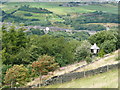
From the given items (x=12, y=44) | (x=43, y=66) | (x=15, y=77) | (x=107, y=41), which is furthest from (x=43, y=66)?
(x=107, y=41)

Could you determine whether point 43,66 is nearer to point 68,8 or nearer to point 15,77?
point 15,77

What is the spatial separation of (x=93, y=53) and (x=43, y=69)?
59.4 feet

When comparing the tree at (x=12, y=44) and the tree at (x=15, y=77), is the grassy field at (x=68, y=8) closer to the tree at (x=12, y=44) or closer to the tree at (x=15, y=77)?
the tree at (x=12, y=44)

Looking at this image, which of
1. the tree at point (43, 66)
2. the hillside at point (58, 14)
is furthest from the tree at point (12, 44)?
the hillside at point (58, 14)

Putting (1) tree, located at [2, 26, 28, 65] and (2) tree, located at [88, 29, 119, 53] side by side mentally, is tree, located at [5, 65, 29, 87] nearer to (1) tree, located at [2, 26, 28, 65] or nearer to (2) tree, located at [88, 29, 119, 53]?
(1) tree, located at [2, 26, 28, 65]

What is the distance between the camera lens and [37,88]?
20.0 m

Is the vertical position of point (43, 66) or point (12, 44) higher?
point (43, 66)

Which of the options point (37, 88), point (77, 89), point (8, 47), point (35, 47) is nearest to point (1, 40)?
point (8, 47)

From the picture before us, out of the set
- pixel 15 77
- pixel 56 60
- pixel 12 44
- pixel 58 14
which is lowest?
pixel 58 14

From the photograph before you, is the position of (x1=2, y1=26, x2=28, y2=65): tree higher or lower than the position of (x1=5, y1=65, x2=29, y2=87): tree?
lower

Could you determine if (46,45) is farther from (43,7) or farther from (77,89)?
(43,7)

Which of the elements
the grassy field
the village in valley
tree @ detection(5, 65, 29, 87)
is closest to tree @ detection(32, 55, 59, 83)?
the village in valley

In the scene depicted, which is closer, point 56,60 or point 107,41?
point 56,60

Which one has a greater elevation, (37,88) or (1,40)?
(37,88)
